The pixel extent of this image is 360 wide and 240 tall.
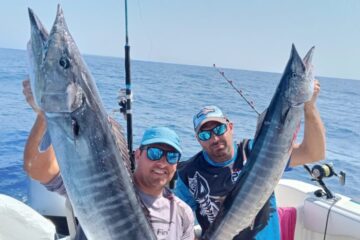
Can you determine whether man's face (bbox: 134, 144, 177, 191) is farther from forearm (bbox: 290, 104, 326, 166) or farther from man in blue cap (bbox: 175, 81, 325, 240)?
forearm (bbox: 290, 104, 326, 166)

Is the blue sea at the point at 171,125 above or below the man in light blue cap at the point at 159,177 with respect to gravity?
below

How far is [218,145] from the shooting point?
2785 mm

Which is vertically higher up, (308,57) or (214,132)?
(308,57)

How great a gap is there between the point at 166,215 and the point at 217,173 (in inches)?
29.1

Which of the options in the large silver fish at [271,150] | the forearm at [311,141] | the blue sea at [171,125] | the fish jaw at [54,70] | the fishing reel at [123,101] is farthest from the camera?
the blue sea at [171,125]

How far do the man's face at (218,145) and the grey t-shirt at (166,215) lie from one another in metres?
0.60

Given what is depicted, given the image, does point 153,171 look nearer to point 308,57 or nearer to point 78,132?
point 78,132

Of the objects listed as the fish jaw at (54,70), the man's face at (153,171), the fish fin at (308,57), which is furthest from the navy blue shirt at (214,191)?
the fish jaw at (54,70)

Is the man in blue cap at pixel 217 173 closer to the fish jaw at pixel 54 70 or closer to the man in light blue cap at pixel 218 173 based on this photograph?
the man in light blue cap at pixel 218 173

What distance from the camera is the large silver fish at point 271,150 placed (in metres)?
2.34

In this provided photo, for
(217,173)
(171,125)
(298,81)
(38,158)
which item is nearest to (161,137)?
(38,158)

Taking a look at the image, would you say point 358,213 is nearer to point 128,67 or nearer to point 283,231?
point 283,231

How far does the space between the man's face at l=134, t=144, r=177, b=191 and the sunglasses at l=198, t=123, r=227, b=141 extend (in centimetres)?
65

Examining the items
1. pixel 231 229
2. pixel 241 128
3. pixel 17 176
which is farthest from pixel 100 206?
pixel 241 128
